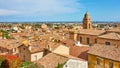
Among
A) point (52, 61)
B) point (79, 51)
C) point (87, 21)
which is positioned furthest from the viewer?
point (87, 21)

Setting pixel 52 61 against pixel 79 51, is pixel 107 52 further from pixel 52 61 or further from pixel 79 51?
pixel 79 51

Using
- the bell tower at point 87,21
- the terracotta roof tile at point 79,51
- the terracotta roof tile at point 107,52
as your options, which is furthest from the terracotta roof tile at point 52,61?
the bell tower at point 87,21

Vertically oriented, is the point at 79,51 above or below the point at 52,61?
below

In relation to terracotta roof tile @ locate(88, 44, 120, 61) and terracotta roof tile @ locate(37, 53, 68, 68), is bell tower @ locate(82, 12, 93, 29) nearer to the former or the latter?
terracotta roof tile @ locate(88, 44, 120, 61)

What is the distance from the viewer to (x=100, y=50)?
38.3m

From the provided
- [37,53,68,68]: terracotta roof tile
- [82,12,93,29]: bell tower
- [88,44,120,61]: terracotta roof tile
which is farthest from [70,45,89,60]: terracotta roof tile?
[82,12,93,29]: bell tower

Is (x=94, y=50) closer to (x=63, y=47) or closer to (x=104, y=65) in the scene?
(x=104, y=65)

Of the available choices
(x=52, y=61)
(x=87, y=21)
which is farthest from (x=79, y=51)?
(x=87, y=21)

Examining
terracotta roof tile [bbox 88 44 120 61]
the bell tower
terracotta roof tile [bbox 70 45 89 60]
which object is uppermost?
the bell tower

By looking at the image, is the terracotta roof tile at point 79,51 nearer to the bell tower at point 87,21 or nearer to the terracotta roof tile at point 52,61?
the terracotta roof tile at point 52,61

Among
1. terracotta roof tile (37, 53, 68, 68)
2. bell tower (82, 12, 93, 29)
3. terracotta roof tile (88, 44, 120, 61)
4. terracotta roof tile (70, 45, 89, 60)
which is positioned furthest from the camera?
bell tower (82, 12, 93, 29)

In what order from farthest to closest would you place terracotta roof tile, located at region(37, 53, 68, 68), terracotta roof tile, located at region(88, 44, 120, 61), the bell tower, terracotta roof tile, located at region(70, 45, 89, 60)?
the bell tower
terracotta roof tile, located at region(70, 45, 89, 60)
terracotta roof tile, located at region(37, 53, 68, 68)
terracotta roof tile, located at region(88, 44, 120, 61)

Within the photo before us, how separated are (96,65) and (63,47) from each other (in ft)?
43.6

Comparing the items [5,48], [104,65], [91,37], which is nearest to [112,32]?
[91,37]
